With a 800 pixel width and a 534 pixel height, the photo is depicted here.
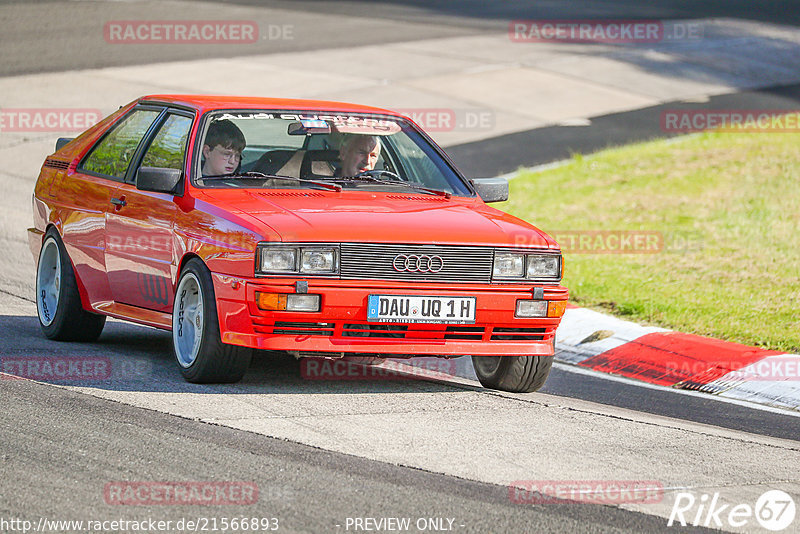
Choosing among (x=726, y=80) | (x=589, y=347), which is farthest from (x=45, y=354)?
(x=726, y=80)

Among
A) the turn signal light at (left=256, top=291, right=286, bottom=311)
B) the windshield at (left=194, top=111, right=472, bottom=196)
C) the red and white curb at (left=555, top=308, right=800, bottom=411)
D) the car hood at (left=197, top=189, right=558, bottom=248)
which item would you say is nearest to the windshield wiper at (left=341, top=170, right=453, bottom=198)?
the windshield at (left=194, top=111, right=472, bottom=196)

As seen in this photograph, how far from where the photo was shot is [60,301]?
8.37 metres

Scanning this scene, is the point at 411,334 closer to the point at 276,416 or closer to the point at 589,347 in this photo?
the point at 276,416

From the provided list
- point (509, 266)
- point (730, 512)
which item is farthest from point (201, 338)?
point (730, 512)

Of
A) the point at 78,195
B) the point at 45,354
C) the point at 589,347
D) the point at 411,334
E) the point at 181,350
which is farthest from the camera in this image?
the point at 589,347

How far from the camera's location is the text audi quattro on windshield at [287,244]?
666 cm

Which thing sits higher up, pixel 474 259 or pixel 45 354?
pixel 474 259

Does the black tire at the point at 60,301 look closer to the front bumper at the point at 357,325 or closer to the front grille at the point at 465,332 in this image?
the front bumper at the point at 357,325

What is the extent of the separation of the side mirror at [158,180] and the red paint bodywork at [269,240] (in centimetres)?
8

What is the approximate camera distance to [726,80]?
79.5 feet

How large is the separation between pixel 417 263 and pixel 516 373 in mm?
1099

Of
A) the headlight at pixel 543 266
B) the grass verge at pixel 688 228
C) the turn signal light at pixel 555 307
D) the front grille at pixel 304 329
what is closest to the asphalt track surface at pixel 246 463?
the front grille at pixel 304 329

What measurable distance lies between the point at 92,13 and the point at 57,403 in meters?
23.8

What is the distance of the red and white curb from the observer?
8.21 metres
